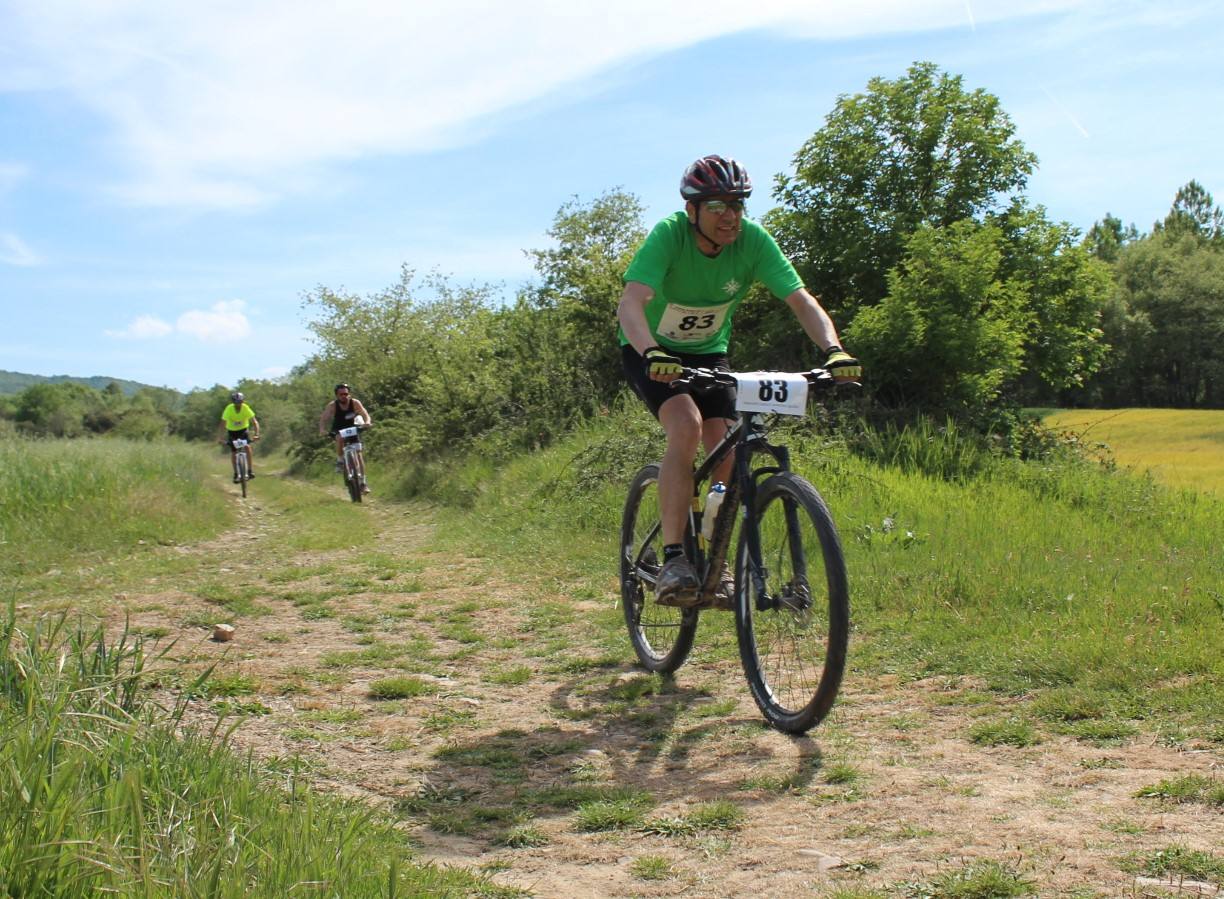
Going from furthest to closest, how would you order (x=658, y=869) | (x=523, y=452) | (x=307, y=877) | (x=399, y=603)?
(x=523, y=452)
(x=399, y=603)
(x=658, y=869)
(x=307, y=877)

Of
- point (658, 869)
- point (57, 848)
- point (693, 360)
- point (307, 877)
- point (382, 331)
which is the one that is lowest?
point (658, 869)

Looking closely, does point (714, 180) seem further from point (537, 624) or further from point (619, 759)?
point (537, 624)

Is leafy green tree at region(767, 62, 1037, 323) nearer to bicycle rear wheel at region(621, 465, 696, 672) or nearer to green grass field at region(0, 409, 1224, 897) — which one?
A: green grass field at region(0, 409, 1224, 897)

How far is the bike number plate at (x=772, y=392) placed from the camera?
4344 millimetres

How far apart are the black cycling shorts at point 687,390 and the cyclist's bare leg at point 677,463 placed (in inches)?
3.2

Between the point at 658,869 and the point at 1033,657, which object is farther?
the point at 1033,657

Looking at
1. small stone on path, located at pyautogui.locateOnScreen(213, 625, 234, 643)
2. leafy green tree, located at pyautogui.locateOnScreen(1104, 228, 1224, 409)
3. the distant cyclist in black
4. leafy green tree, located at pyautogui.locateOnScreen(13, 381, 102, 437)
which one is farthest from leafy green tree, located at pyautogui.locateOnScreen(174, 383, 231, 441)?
small stone on path, located at pyautogui.locateOnScreen(213, 625, 234, 643)

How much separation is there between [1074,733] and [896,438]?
26.3 feet

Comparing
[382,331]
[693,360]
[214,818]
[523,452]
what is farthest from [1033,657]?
[382,331]

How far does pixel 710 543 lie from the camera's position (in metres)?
4.86

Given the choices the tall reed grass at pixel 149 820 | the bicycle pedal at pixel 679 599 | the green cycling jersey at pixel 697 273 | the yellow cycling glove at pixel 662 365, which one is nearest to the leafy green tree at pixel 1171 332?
the green cycling jersey at pixel 697 273

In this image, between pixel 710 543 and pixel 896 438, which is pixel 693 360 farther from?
pixel 896 438

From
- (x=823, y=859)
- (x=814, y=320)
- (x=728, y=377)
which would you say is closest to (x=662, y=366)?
(x=728, y=377)

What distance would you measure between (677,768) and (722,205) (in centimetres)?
246
